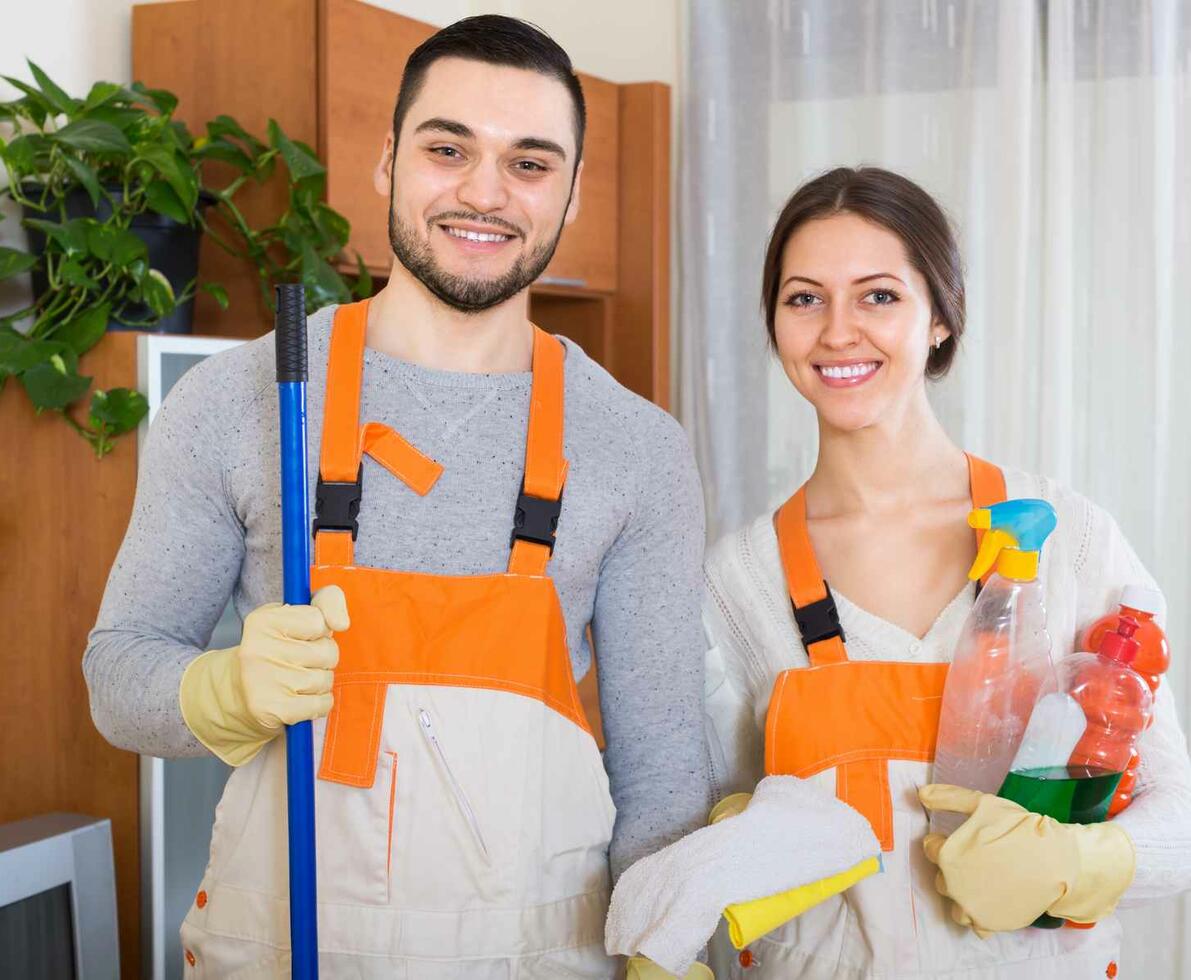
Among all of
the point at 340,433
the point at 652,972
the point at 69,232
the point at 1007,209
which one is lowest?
the point at 652,972

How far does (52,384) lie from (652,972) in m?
1.36

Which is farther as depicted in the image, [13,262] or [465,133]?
[13,262]

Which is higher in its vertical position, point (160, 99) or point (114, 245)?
point (160, 99)

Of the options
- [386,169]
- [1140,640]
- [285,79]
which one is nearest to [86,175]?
[285,79]

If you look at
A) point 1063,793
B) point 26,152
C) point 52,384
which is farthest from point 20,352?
point 1063,793

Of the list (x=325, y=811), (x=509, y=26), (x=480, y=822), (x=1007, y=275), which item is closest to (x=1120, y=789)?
(x=480, y=822)

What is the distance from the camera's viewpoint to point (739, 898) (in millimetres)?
1223

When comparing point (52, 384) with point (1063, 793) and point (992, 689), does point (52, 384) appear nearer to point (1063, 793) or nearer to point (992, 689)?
point (992, 689)

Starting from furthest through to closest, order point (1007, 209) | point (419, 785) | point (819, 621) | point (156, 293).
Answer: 1. point (1007, 209)
2. point (156, 293)
3. point (819, 621)
4. point (419, 785)

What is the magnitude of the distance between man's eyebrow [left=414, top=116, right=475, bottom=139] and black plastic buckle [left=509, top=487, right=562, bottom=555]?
14.3 inches

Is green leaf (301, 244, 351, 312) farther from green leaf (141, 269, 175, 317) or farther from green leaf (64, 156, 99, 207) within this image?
green leaf (64, 156, 99, 207)

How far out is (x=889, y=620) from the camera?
1.52 m

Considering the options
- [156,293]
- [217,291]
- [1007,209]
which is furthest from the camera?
[1007,209]

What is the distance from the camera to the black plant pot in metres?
2.21
